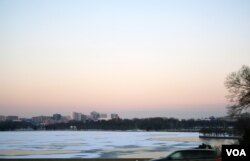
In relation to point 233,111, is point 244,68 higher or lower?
higher

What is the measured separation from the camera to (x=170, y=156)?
2017 centimetres

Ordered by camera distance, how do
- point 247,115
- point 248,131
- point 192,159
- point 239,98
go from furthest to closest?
point 247,115, point 239,98, point 248,131, point 192,159

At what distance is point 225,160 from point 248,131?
3023cm

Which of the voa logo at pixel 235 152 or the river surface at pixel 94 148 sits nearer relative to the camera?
the voa logo at pixel 235 152

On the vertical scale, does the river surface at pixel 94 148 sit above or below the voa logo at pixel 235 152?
below

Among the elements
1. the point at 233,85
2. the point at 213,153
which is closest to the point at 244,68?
Result: the point at 233,85

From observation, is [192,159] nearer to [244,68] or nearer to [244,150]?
[244,150]
